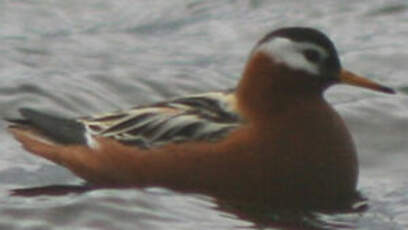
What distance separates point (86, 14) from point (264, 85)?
649cm

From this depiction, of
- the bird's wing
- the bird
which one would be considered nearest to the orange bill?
the bird

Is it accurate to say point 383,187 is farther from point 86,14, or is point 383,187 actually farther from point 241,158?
point 86,14

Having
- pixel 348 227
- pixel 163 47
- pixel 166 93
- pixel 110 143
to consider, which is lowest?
pixel 348 227

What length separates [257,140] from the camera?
977 centimetres

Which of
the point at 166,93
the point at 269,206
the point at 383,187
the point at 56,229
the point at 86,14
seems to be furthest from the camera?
the point at 86,14

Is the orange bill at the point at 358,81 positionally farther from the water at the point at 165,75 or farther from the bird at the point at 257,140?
the water at the point at 165,75

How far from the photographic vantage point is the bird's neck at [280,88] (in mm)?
9984

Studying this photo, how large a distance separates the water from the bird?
0.51 feet

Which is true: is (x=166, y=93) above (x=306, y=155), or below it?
above

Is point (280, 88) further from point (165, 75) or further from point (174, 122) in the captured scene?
point (165, 75)

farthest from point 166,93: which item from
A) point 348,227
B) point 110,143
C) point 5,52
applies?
point 348,227

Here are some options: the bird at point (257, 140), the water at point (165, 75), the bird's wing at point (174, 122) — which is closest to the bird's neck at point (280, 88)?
the bird at point (257, 140)

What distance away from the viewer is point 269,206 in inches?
386

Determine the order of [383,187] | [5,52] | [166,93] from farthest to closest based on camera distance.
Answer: [5,52] < [166,93] < [383,187]
